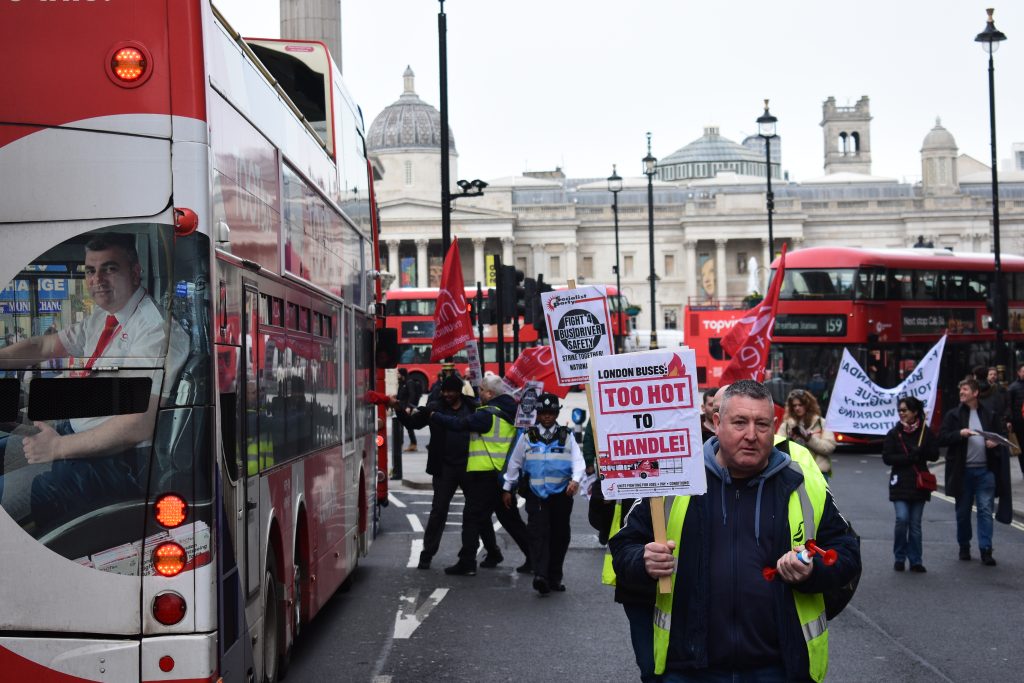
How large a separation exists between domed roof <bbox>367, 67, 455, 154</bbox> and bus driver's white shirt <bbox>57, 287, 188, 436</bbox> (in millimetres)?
114597

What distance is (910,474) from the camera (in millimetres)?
12328

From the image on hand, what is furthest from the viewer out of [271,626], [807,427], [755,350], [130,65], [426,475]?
[426,475]

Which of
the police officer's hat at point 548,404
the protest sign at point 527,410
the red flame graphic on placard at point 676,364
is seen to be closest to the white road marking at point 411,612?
the protest sign at point 527,410

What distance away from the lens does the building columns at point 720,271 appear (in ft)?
382

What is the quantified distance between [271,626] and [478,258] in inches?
4201

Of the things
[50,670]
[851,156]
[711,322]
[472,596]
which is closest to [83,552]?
[50,670]

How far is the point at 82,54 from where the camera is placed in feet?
17.3

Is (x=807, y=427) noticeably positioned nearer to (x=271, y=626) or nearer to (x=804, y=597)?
(x=271, y=626)

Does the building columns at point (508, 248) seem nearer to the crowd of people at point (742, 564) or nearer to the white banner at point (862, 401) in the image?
the white banner at point (862, 401)

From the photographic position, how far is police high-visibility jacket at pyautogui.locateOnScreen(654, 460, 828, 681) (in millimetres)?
4336

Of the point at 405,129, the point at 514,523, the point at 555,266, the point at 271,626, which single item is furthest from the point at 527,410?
the point at 405,129

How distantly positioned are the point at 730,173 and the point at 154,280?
444 ft

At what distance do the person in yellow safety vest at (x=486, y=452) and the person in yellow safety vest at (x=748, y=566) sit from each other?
7.53 meters

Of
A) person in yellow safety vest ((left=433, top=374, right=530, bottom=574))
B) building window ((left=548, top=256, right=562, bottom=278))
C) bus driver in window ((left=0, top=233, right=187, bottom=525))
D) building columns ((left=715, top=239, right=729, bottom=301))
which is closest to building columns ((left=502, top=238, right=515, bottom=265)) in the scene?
building window ((left=548, top=256, right=562, bottom=278))
